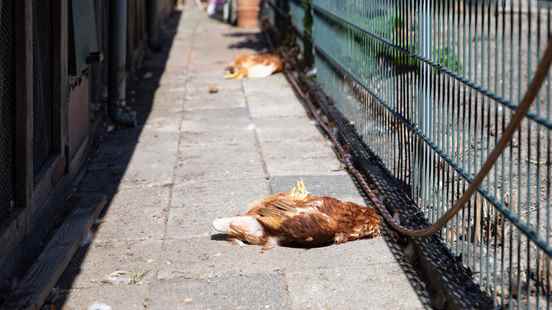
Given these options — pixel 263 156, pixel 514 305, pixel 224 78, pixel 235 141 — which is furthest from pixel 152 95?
pixel 514 305

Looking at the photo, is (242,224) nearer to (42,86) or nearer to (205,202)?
(205,202)

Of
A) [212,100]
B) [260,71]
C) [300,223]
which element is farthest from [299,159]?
[260,71]

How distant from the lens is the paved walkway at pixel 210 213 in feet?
17.6

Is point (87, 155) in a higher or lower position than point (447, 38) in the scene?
lower

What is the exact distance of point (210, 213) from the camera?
276 inches

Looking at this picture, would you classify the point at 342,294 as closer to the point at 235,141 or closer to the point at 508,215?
the point at 508,215

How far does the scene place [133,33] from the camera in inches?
551

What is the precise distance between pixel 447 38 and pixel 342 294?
1557 millimetres

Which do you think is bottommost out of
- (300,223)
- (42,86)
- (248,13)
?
(300,223)

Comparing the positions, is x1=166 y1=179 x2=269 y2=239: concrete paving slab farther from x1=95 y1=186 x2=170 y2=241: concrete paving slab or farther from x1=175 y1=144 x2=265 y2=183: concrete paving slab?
A: x1=175 y1=144 x2=265 y2=183: concrete paving slab

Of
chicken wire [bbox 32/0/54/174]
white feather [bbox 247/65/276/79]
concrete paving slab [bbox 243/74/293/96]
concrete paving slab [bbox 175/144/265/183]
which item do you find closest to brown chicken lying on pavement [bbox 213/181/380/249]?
chicken wire [bbox 32/0/54/174]

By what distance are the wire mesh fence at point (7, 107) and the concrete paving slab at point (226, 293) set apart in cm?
100

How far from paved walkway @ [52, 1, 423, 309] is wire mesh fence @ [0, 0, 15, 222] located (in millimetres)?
611

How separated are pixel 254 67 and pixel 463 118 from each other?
925 cm
